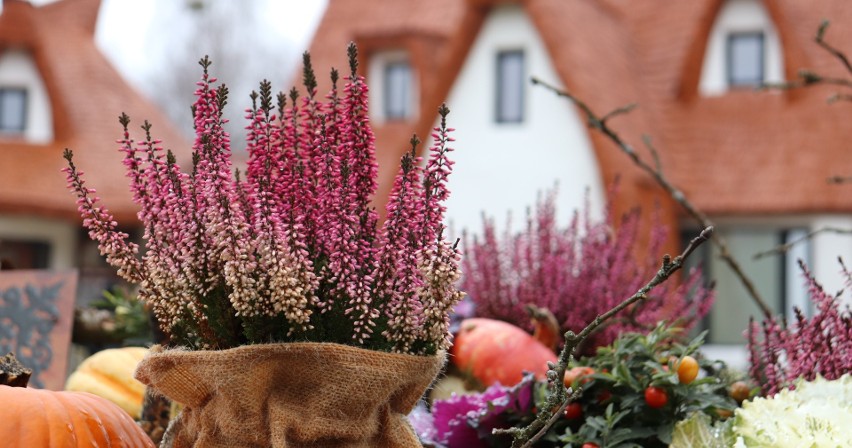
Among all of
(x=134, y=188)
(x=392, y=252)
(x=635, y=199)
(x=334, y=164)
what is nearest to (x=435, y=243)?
(x=392, y=252)

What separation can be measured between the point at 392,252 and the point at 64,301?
1561mm

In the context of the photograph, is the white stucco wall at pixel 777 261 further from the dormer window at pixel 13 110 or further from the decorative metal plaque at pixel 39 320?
the decorative metal plaque at pixel 39 320

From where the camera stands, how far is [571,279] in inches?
129

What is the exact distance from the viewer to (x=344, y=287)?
174 centimetres

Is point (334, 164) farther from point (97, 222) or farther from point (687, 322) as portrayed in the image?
point (687, 322)

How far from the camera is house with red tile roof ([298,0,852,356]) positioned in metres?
13.8

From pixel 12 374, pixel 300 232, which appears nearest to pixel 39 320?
pixel 12 374

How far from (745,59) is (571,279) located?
1222 cm

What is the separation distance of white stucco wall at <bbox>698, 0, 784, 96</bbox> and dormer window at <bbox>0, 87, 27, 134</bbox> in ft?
31.3

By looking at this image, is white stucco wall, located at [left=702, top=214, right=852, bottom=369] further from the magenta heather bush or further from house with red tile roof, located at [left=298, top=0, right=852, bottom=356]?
the magenta heather bush

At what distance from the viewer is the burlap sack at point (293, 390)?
173 centimetres

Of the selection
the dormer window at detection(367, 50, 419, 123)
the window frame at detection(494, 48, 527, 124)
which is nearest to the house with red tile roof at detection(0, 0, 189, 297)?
the dormer window at detection(367, 50, 419, 123)

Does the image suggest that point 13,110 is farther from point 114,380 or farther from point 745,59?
point 114,380

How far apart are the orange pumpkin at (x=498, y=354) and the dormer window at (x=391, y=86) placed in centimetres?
1333
